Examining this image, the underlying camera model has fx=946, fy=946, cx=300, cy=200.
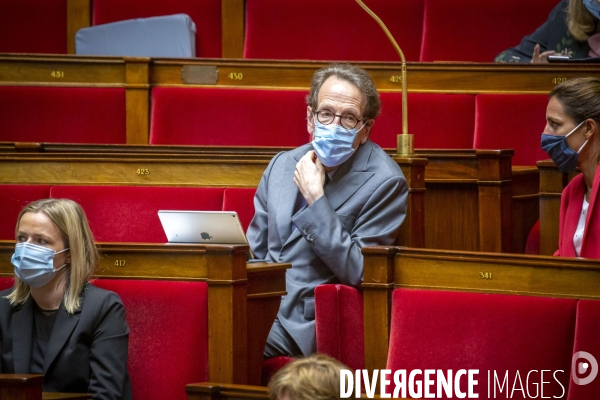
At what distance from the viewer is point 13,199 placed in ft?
3.84

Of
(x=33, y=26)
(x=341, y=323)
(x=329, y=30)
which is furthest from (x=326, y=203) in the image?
(x=33, y=26)

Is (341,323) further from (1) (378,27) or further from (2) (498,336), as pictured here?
(1) (378,27)

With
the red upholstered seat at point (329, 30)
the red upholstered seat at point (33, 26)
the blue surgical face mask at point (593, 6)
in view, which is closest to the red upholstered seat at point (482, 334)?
the blue surgical face mask at point (593, 6)

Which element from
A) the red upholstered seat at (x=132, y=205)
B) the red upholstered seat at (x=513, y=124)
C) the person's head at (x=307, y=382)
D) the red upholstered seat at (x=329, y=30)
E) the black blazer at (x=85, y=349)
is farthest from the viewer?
the red upholstered seat at (x=329, y=30)

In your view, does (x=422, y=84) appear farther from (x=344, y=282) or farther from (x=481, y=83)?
(x=344, y=282)

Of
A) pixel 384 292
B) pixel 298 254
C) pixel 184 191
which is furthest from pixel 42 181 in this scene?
pixel 384 292

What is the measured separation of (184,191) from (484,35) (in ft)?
2.53

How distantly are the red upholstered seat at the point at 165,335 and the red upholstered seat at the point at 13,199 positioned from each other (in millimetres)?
351

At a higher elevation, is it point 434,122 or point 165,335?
point 434,122

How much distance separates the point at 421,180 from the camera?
1093 mm

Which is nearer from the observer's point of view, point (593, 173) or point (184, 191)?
point (593, 173)

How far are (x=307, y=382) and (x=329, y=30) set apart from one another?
1229mm

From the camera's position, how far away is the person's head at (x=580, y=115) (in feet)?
3.30

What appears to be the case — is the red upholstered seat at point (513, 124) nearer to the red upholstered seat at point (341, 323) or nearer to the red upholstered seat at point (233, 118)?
the red upholstered seat at point (233, 118)
